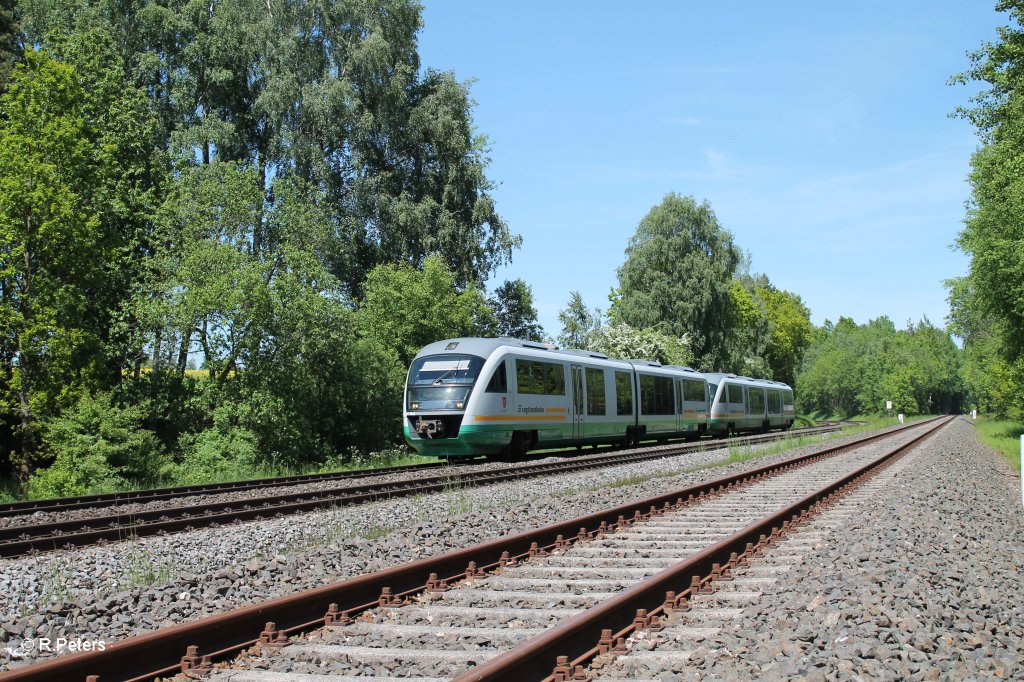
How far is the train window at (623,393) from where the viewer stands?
2791cm

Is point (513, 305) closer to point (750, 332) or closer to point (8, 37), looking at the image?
point (8, 37)

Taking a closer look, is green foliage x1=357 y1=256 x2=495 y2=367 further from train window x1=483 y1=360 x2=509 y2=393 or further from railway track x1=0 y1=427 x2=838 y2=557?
railway track x1=0 y1=427 x2=838 y2=557

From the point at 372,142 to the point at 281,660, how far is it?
107 feet

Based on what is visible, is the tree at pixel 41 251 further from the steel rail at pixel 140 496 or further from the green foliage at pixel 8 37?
the steel rail at pixel 140 496

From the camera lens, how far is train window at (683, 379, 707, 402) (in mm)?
34656

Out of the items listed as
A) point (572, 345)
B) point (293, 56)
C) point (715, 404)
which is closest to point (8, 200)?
point (293, 56)

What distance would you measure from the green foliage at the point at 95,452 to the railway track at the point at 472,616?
527 inches

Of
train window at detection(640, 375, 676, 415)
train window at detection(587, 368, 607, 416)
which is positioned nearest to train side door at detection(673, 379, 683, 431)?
train window at detection(640, 375, 676, 415)

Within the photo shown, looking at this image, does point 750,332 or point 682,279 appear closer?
point 682,279

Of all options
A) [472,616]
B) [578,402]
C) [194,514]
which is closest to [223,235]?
[578,402]

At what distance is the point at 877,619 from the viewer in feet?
16.6

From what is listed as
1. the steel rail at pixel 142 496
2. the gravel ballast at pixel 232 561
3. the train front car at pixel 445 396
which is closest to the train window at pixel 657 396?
the train front car at pixel 445 396

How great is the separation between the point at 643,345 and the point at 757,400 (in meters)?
8.00

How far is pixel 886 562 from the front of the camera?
709 centimetres
